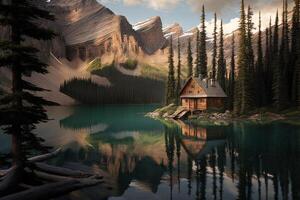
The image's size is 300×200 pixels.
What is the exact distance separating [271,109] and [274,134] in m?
28.4

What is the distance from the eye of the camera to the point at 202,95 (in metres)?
71.8

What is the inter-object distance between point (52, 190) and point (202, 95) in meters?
60.3

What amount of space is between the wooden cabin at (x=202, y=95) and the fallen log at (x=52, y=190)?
187 feet

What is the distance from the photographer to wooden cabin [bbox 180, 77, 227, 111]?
236ft

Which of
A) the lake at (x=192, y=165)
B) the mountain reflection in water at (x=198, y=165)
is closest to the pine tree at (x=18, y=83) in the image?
the lake at (x=192, y=165)

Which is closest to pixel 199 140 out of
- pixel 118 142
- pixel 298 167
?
pixel 118 142

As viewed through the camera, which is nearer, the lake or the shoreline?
the lake

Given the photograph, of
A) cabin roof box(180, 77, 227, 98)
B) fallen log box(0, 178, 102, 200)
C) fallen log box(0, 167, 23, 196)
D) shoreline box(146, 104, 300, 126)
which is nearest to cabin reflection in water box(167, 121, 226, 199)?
fallen log box(0, 178, 102, 200)

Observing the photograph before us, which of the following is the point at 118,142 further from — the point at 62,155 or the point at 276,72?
the point at 276,72

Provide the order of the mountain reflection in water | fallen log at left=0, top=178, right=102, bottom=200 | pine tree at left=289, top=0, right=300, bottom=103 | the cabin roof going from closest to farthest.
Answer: fallen log at left=0, top=178, right=102, bottom=200 < the mountain reflection in water < pine tree at left=289, top=0, right=300, bottom=103 < the cabin roof

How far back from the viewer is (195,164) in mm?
22656

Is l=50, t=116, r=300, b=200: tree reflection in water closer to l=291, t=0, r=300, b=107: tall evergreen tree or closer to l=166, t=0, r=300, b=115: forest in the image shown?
l=166, t=0, r=300, b=115: forest

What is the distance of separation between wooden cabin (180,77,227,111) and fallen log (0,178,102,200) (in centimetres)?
5709

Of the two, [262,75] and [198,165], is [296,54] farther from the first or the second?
[198,165]
